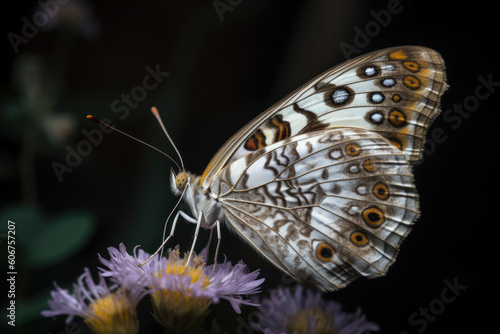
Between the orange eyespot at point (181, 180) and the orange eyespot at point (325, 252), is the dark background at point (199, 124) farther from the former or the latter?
the orange eyespot at point (325, 252)

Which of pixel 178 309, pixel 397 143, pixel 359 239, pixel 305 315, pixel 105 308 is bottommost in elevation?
pixel 305 315

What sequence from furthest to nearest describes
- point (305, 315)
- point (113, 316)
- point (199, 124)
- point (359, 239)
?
point (199, 124)
point (305, 315)
point (359, 239)
point (113, 316)

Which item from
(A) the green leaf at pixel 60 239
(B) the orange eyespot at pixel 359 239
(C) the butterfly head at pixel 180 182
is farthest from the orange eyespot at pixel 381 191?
(A) the green leaf at pixel 60 239

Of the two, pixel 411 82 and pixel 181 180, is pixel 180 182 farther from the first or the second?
pixel 411 82

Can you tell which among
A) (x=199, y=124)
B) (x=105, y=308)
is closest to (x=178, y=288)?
(x=105, y=308)

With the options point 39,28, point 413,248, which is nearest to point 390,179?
point 413,248

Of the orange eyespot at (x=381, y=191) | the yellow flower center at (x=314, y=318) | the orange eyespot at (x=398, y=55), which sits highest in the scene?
the orange eyespot at (x=398, y=55)
